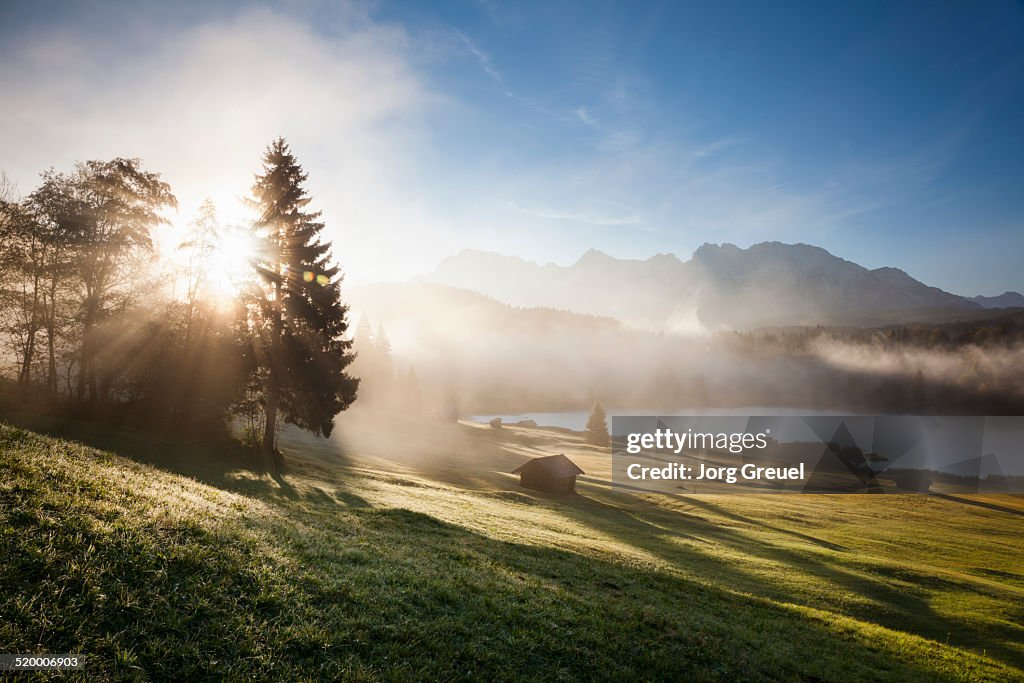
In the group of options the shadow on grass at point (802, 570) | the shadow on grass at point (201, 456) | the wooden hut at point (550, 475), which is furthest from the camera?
the wooden hut at point (550, 475)

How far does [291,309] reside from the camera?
110 ft

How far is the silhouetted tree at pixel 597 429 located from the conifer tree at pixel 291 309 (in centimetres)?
9841

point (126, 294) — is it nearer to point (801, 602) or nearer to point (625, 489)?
point (801, 602)

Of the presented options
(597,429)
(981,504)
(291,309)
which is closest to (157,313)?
(291,309)

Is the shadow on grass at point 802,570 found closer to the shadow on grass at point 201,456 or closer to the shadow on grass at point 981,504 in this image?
the shadow on grass at point 201,456

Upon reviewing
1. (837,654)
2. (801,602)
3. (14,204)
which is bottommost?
(801,602)

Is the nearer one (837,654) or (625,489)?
(837,654)

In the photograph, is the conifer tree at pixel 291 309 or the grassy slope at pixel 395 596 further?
the conifer tree at pixel 291 309

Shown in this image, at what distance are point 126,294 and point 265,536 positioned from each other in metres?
32.8

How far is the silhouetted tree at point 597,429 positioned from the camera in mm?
121750

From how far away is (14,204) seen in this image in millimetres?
29266

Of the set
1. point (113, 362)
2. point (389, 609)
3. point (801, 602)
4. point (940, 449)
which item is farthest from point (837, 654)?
point (940, 449)

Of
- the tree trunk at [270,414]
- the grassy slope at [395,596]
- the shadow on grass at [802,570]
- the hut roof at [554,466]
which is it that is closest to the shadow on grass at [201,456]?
the grassy slope at [395,596]

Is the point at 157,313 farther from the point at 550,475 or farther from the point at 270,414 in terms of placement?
the point at 550,475
